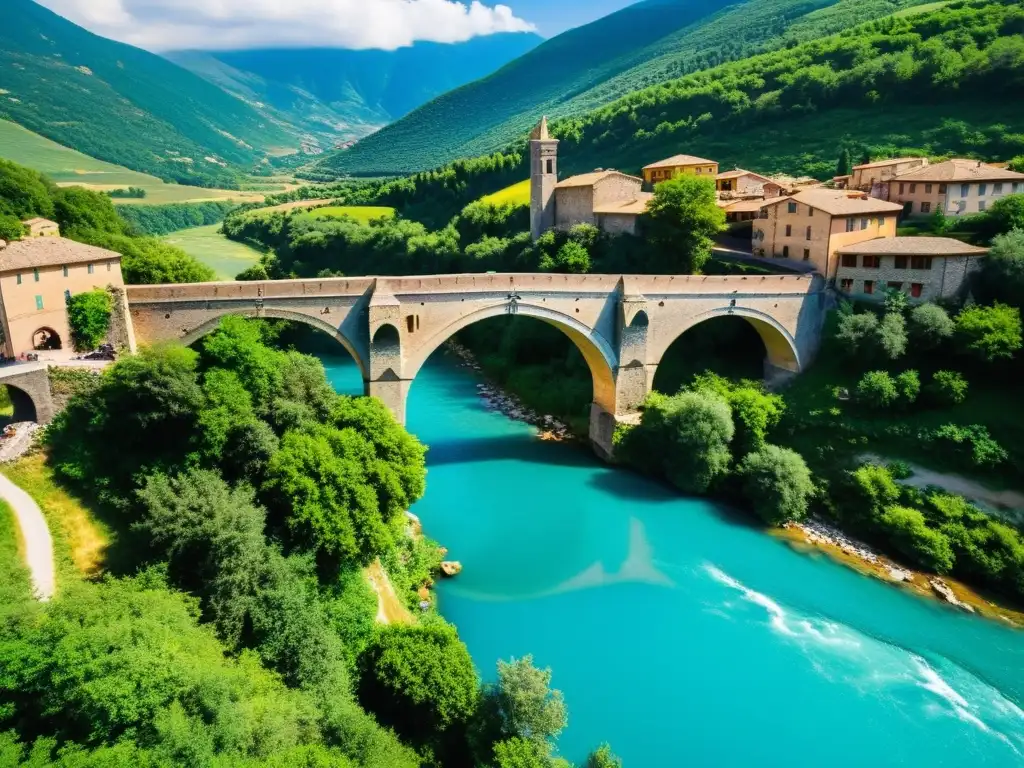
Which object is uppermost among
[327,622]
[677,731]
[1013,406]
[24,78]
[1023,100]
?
[24,78]

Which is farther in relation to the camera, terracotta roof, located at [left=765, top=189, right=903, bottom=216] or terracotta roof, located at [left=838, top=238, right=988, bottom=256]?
terracotta roof, located at [left=765, top=189, right=903, bottom=216]

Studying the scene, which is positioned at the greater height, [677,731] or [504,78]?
[504,78]

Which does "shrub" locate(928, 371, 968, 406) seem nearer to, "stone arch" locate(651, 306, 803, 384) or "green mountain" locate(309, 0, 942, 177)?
"stone arch" locate(651, 306, 803, 384)

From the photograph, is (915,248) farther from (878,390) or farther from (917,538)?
(917,538)

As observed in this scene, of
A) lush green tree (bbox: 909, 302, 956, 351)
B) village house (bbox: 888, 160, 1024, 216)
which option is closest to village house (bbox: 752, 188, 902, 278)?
village house (bbox: 888, 160, 1024, 216)

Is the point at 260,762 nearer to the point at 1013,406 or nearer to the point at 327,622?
the point at 327,622

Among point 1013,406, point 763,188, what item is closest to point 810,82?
point 763,188

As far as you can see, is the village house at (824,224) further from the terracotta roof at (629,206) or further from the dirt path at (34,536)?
the dirt path at (34,536)
